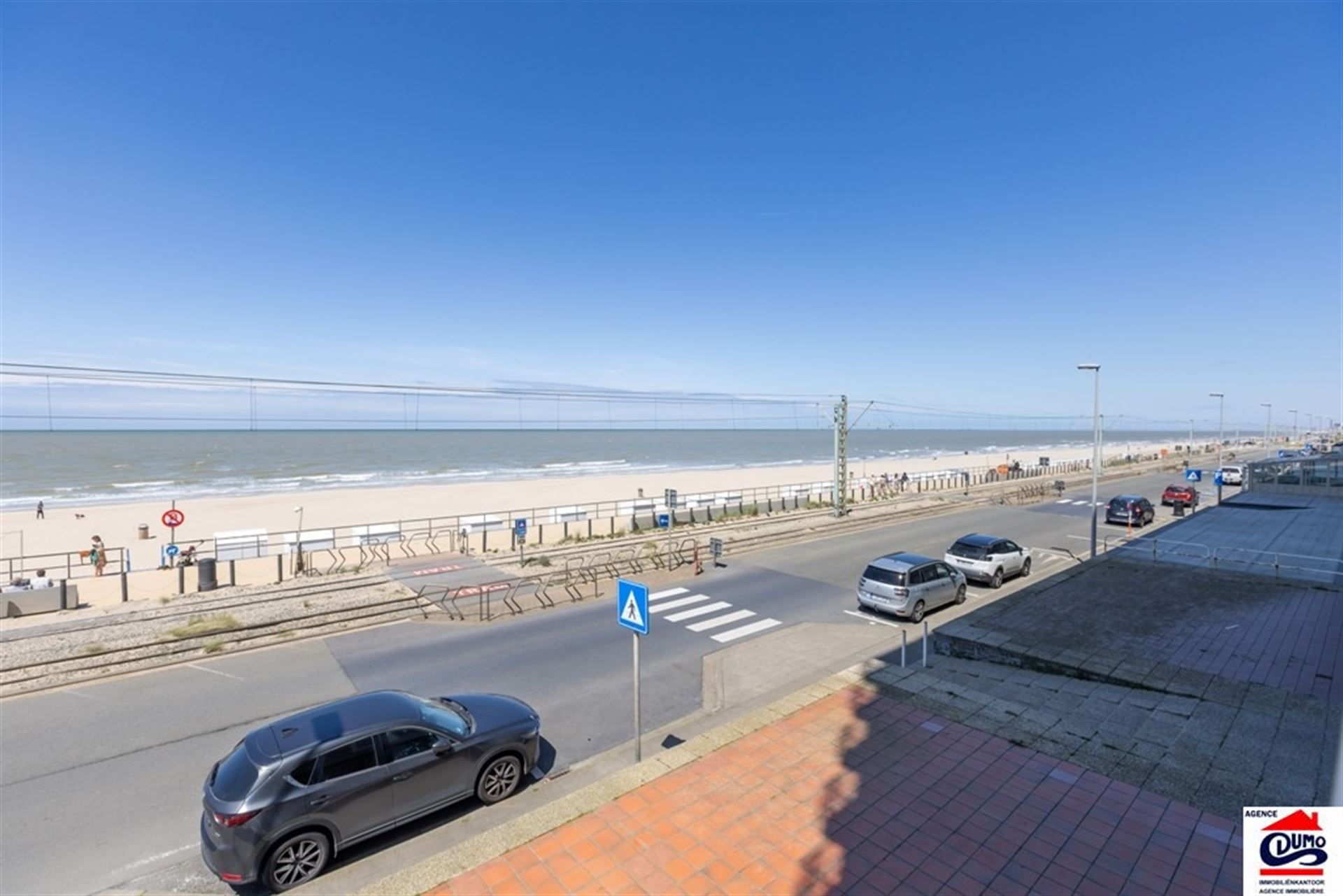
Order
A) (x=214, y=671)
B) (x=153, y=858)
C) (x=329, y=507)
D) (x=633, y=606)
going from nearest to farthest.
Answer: (x=153, y=858) < (x=633, y=606) < (x=214, y=671) < (x=329, y=507)

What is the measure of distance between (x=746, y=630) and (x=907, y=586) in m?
4.19

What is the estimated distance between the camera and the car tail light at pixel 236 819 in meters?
6.00

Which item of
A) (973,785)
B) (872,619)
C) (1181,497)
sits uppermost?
(1181,497)

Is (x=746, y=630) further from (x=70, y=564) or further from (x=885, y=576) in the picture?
(x=70, y=564)

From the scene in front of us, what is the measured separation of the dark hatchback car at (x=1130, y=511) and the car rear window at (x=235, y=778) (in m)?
34.1

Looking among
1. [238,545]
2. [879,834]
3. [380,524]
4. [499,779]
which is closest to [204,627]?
[238,545]

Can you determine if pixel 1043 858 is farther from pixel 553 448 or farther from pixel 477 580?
pixel 553 448

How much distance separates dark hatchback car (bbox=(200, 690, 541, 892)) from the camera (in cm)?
610

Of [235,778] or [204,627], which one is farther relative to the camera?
[204,627]

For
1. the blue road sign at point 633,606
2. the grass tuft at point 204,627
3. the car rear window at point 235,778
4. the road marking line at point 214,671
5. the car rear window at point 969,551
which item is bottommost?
the road marking line at point 214,671

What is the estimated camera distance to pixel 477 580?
20422mm

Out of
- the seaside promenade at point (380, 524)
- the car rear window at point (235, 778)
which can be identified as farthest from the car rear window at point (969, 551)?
the car rear window at point (235, 778)

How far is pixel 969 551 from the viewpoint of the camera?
19.2 m

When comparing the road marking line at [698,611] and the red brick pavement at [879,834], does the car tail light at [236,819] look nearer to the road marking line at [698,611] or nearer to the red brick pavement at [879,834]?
the red brick pavement at [879,834]
